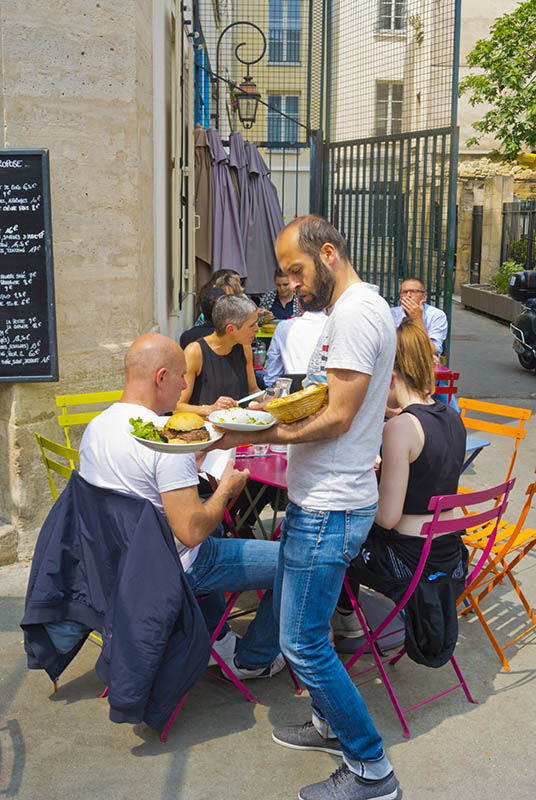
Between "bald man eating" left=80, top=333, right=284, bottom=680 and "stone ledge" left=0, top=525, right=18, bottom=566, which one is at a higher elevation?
"bald man eating" left=80, top=333, right=284, bottom=680

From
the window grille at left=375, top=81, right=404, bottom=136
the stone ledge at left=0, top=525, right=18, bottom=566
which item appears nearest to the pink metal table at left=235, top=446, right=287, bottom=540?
the stone ledge at left=0, top=525, right=18, bottom=566

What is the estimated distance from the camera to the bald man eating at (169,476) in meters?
2.89

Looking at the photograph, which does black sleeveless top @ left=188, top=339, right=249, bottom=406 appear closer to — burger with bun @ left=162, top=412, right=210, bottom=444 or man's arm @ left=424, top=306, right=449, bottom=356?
burger with bun @ left=162, top=412, right=210, bottom=444

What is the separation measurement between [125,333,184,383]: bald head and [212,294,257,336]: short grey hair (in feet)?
5.19

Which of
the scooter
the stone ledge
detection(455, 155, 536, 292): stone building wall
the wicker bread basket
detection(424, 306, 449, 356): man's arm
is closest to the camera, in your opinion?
the wicker bread basket

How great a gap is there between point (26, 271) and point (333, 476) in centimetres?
265

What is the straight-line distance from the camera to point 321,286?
8.35 ft

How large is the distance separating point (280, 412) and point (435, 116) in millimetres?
6980

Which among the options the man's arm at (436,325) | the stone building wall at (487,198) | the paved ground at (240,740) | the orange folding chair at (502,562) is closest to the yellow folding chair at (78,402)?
the paved ground at (240,740)

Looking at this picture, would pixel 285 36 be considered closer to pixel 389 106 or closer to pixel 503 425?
pixel 389 106

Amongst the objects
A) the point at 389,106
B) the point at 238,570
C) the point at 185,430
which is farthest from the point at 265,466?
the point at 389,106

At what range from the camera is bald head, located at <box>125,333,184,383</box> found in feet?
9.86

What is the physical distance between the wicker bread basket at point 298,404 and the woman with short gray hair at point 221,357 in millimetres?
2154

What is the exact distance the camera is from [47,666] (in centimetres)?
316
